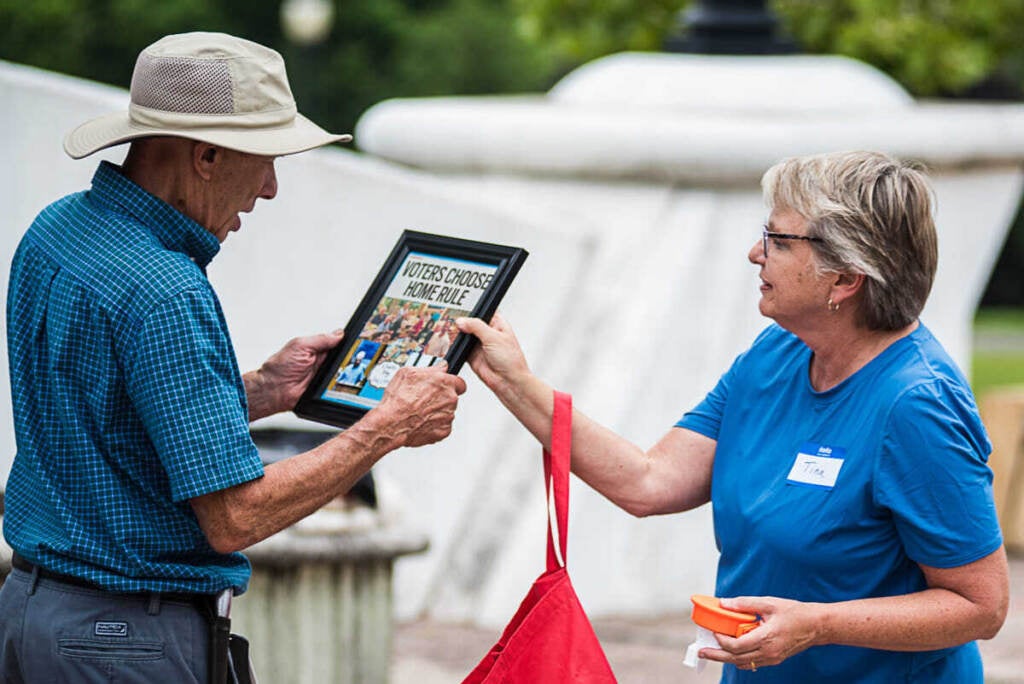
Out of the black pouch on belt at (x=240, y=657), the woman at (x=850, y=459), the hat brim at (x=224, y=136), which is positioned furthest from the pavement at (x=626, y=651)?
the hat brim at (x=224, y=136)

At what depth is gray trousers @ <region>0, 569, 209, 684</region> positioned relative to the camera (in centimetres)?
255

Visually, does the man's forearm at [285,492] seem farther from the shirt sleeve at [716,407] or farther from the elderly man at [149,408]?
the shirt sleeve at [716,407]

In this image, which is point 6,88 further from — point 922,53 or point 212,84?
point 922,53

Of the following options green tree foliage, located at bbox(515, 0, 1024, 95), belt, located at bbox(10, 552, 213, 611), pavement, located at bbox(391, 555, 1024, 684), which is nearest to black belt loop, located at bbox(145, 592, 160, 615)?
belt, located at bbox(10, 552, 213, 611)

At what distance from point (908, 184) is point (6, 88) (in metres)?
3.51

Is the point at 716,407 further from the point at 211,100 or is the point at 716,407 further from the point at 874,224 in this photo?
the point at 211,100

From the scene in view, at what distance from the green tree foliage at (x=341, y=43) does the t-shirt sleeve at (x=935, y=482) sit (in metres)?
20.2

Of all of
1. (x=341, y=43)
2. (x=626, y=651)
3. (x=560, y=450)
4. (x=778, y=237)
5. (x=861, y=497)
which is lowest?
(x=341, y=43)

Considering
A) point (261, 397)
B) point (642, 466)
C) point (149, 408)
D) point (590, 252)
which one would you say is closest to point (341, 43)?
point (590, 252)

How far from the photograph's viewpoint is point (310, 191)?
6.02 metres

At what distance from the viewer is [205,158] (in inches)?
102

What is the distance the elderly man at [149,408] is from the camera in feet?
7.92

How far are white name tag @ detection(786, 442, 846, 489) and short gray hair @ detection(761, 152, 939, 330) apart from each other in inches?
10.1

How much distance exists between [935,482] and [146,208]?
56.4 inches
